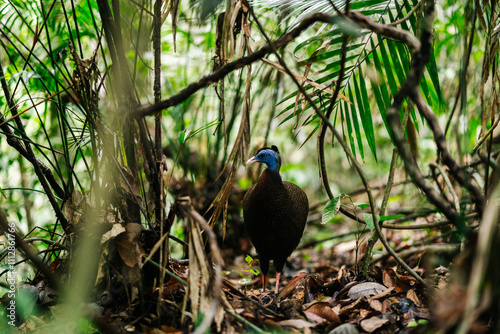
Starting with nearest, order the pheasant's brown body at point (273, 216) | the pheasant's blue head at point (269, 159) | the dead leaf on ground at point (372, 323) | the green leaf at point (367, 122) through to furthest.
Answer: the dead leaf on ground at point (372, 323)
the green leaf at point (367, 122)
the pheasant's brown body at point (273, 216)
the pheasant's blue head at point (269, 159)

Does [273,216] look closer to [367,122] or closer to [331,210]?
[331,210]

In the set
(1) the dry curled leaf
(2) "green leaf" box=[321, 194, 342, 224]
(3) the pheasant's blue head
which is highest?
(3) the pheasant's blue head

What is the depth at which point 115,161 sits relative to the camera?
5.92 ft

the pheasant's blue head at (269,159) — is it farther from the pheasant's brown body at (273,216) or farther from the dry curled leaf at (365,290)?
the dry curled leaf at (365,290)

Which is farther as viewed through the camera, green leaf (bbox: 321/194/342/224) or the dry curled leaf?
green leaf (bbox: 321/194/342/224)

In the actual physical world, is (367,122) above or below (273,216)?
above

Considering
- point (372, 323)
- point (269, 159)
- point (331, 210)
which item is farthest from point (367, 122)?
point (372, 323)

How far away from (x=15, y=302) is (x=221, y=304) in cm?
95

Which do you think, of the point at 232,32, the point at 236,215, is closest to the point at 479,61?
the point at 236,215

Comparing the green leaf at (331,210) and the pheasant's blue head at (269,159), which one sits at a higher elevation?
the pheasant's blue head at (269,159)

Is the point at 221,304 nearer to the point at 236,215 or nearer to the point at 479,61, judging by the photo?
the point at 236,215

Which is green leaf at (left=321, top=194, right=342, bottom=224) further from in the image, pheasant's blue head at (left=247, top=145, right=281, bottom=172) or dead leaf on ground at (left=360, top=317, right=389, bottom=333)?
pheasant's blue head at (left=247, top=145, right=281, bottom=172)

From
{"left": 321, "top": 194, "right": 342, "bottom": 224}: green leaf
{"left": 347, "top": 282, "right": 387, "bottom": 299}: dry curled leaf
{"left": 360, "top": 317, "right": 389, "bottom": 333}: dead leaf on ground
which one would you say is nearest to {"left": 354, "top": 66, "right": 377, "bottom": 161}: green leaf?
{"left": 321, "top": 194, "right": 342, "bottom": 224}: green leaf

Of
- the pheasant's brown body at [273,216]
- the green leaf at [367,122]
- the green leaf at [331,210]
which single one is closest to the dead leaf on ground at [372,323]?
the green leaf at [331,210]
